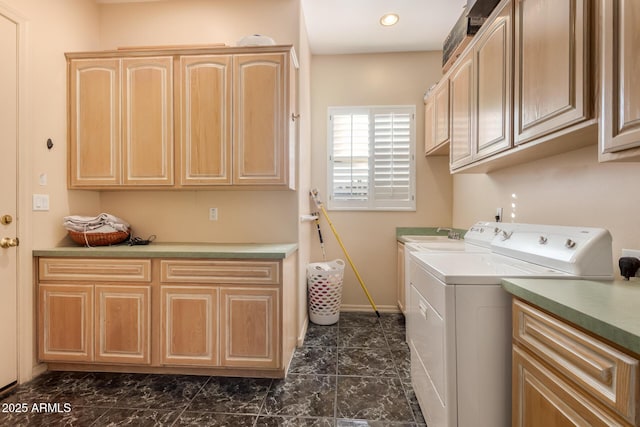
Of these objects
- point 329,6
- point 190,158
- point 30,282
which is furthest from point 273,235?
point 329,6

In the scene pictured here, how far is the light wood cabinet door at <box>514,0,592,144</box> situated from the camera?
1.03 metres

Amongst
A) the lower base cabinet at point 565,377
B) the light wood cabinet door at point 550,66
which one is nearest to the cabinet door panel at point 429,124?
the light wood cabinet door at point 550,66

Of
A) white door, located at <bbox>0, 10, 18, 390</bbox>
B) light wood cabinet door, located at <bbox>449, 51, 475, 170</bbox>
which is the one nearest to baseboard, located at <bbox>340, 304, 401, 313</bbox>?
light wood cabinet door, located at <bbox>449, 51, 475, 170</bbox>

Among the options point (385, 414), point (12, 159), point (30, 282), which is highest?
point (12, 159)

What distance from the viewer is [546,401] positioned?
0.88 m

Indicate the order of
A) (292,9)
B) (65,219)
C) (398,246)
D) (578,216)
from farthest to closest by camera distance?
(398,246) → (292,9) → (65,219) → (578,216)

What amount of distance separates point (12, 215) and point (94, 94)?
1033mm

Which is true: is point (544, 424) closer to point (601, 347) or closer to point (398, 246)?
point (601, 347)

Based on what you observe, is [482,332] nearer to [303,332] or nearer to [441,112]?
[303,332]

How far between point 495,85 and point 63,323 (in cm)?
320

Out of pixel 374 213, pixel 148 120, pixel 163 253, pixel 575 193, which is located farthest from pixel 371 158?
pixel 163 253

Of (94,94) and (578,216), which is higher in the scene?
(94,94)

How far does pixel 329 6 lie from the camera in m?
2.44

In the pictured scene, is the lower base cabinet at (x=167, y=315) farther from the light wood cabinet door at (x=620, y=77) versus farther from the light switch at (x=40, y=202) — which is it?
the light wood cabinet door at (x=620, y=77)
